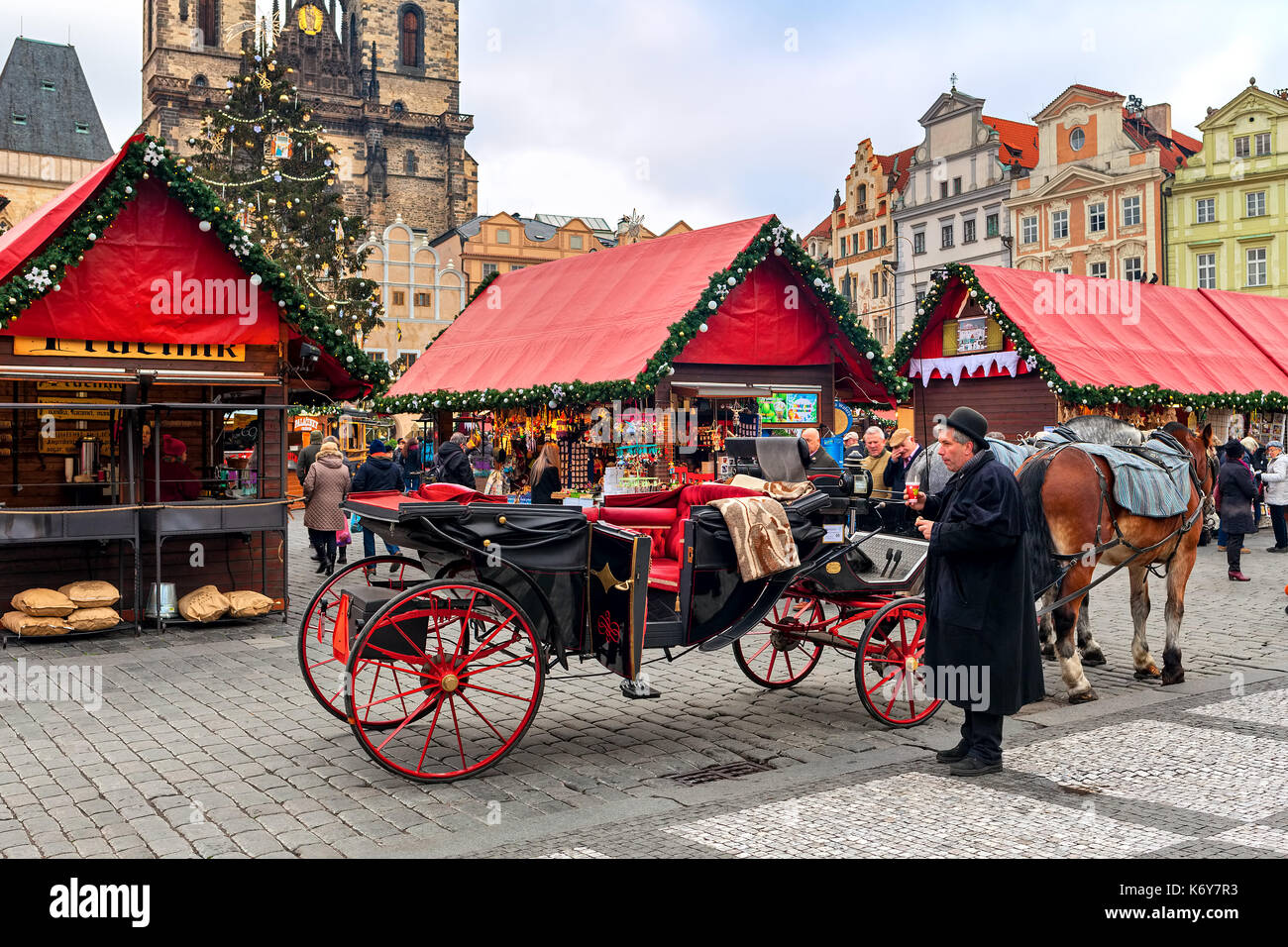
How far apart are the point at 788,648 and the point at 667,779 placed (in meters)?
2.15

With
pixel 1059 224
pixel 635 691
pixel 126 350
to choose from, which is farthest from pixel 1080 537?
pixel 1059 224

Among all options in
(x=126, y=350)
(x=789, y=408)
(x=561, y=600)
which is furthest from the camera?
(x=789, y=408)

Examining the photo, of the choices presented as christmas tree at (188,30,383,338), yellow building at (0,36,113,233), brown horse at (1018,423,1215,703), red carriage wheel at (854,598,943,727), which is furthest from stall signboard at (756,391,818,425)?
yellow building at (0,36,113,233)

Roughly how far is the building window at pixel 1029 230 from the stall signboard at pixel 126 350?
4336 cm

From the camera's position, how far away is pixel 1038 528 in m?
7.97

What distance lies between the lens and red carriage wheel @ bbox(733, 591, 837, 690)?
25.3ft

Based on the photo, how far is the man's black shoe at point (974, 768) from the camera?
6.00m

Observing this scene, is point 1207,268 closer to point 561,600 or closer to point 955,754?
point 955,754

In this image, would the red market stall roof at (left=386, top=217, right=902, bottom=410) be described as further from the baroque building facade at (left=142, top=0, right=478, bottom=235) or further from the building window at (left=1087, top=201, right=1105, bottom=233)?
the baroque building facade at (left=142, top=0, right=478, bottom=235)

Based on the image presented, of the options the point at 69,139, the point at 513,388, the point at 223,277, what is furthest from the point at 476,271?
the point at 223,277

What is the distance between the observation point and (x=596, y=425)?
55.8ft

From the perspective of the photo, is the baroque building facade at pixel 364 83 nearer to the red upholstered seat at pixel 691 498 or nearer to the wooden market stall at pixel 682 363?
the wooden market stall at pixel 682 363

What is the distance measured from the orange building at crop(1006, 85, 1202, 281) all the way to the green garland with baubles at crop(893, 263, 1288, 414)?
26907 mm
